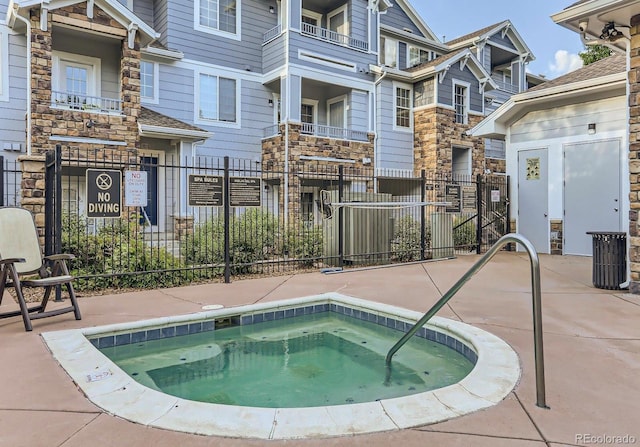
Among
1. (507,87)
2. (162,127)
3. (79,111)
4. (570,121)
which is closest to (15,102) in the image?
(79,111)

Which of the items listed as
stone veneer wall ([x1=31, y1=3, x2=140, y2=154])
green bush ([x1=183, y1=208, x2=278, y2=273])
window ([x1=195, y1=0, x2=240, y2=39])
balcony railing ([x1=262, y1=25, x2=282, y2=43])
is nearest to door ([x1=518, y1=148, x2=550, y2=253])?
green bush ([x1=183, y1=208, x2=278, y2=273])

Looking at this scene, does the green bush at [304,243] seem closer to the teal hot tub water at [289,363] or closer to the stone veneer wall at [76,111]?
the teal hot tub water at [289,363]

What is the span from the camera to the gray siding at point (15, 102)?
35.1 ft

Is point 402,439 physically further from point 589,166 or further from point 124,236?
point 589,166

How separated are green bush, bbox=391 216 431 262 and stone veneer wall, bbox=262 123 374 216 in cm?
372

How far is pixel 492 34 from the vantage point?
65.7 feet

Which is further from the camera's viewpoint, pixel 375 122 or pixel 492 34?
pixel 492 34

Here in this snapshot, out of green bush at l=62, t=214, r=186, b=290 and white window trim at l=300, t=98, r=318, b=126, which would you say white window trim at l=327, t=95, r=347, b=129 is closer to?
white window trim at l=300, t=98, r=318, b=126

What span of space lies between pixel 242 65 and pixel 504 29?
13.0 meters

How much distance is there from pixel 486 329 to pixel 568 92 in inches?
315

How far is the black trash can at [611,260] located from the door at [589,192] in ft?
11.7

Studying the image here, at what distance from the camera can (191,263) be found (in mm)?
8391

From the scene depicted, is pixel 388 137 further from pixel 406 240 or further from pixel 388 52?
pixel 406 240

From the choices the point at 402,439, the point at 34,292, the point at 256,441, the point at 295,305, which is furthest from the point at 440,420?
the point at 34,292
